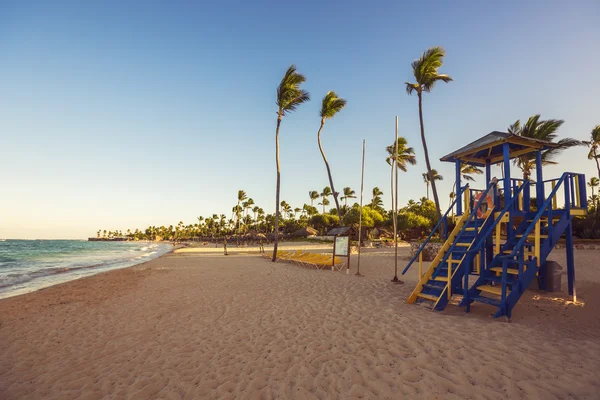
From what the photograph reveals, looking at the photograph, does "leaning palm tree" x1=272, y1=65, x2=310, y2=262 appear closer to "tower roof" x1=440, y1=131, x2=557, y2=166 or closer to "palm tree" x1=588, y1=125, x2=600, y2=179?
"tower roof" x1=440, y1=131, x2=557, y2=166

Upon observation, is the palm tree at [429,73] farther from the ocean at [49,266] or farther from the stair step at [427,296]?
the ocean at [49,266]

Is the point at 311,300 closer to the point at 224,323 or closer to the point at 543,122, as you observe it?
the point at 224,323

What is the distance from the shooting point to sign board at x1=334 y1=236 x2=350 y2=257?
15.3 meters

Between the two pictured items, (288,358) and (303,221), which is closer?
(288,358)

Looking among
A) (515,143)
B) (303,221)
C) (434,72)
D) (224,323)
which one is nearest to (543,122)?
(434,72)

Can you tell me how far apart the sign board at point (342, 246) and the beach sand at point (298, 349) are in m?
6.14

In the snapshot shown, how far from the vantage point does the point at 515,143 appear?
28.8ft

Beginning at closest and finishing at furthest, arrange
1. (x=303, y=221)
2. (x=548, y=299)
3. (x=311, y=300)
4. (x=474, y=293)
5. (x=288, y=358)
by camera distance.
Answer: (x=288, y=358) → (x=474, y=293) → (x=548, y=299) → (x=311, y=300) → (x=303, y=221)

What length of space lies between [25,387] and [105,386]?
114cm

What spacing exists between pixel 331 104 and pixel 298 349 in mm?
24019

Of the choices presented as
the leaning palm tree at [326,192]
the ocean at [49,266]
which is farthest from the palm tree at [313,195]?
the ocean at [49,266]

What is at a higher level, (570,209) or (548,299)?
(570,209)

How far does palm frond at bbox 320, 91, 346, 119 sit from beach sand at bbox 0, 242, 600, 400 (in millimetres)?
20345

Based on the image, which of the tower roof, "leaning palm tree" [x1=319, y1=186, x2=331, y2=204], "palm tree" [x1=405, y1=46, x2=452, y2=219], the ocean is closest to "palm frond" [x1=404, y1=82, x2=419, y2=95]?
"palm tree" [x1=405, y1=46, x2=452, y2=219]
